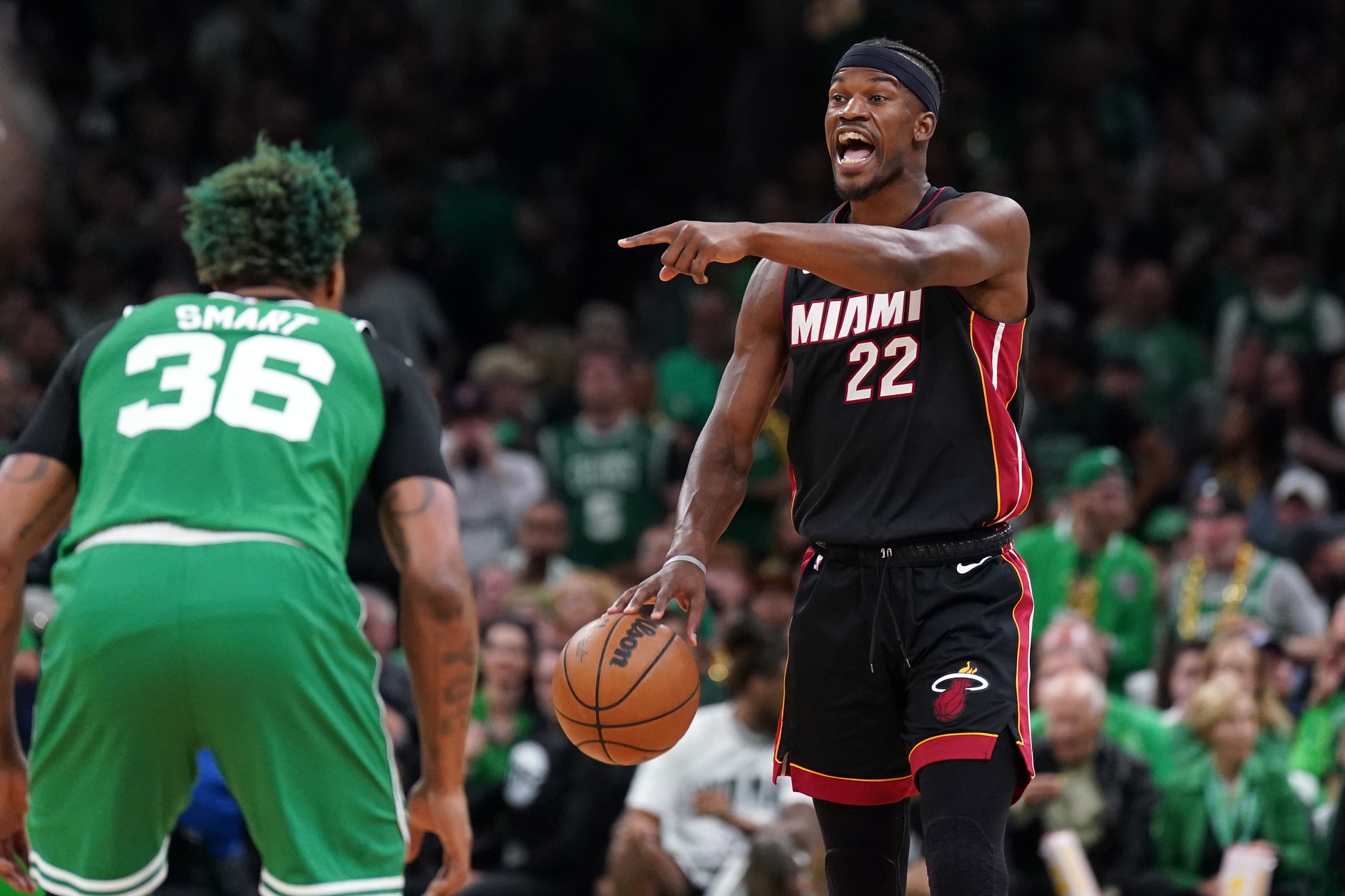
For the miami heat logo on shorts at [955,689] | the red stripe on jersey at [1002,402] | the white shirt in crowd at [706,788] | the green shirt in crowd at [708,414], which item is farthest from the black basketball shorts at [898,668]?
the green shirt in crowd at [708,414]

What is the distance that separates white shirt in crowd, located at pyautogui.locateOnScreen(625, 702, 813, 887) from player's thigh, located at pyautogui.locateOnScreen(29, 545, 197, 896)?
4233mm

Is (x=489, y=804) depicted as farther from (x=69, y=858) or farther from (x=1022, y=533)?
(x=69, y=858)

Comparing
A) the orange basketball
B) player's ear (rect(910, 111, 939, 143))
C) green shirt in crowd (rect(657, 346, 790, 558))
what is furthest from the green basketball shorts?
green shirt in crowd (rect(657, 346, 790, 558))

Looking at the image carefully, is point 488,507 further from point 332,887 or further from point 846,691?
point 332,887

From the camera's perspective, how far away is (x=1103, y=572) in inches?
395

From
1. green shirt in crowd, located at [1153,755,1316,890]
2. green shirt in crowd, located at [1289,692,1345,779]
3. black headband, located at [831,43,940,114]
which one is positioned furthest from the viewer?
green shirt in crowd, located at [1289,692,1345,779]

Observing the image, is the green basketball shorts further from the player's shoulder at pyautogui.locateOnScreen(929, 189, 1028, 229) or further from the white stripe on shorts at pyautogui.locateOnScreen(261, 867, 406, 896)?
the player's shoulder at pyautogui.locateOnScreen(929, 189, 1028, 229)

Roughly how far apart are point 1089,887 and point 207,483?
4.77m

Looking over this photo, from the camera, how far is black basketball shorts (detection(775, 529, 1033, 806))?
4336 mm

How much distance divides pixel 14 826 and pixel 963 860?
7.69 ft

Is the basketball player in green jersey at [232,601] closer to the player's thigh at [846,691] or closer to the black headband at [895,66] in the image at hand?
the player's thigh at [846,691]

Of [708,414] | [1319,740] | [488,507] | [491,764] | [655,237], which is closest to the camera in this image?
[655,237]

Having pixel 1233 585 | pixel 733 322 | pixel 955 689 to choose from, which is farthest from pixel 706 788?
pixel 733 322

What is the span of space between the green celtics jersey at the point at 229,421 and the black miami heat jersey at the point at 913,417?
1161 mm
